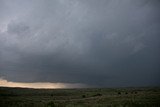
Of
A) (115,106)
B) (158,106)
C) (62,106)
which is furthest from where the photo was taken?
(62,106)

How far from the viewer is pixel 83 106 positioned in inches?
1957

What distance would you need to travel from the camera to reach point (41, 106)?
52.0 metres

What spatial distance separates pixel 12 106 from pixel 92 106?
17.0m

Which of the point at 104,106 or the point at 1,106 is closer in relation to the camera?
the point at 104,106

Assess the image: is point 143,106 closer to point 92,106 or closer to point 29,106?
point 92,106

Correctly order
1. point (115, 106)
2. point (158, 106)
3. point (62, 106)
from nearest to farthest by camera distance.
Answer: point (158, 106), point (115, 106), point (62, 106)

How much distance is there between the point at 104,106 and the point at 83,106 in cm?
408

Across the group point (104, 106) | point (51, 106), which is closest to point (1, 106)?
point (51, 106)

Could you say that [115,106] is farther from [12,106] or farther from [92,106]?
[12,106]

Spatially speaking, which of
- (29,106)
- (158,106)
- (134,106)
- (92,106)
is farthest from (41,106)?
(158,106)

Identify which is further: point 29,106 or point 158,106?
point 29,106

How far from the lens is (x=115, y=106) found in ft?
156

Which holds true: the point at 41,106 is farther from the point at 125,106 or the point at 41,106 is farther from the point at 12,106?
the point at 125,106

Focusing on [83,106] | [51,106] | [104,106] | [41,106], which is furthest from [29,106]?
[104,106]
